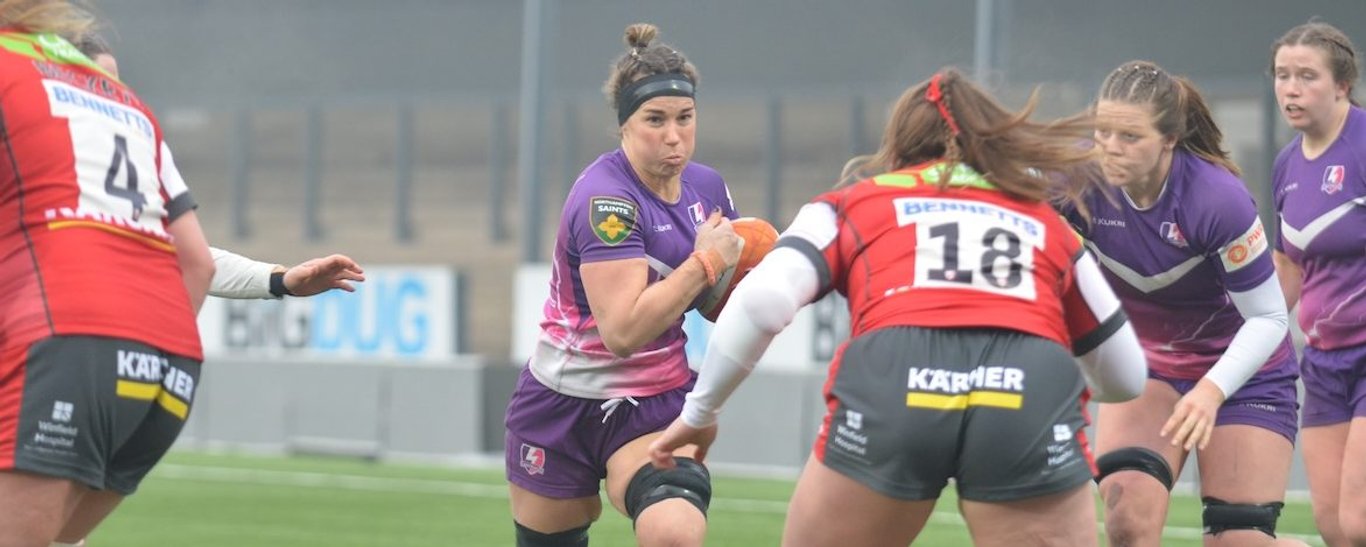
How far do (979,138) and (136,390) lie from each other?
1.94 metres

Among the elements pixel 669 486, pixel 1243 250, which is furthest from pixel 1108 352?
pixel 669 486

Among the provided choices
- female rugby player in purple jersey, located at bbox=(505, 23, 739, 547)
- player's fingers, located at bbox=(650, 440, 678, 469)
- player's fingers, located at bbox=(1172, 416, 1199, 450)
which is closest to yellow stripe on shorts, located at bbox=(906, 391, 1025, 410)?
player's fingers, located at bbox=(650, 440, 678, 469)

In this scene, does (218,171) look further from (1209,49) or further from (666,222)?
(666,222)

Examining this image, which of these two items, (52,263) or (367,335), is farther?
(367,335)

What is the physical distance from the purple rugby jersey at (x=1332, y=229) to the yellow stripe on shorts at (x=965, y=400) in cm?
267

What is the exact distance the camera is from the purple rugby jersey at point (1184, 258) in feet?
18.1

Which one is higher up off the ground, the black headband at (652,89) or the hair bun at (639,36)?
the hair bun at (639,36)

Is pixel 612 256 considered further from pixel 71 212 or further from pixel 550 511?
pixel 71 212

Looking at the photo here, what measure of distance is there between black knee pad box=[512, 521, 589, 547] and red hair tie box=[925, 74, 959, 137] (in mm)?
2089

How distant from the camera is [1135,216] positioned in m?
5.72

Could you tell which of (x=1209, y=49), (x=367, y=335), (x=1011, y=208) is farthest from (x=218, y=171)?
(x=1011, y=208)

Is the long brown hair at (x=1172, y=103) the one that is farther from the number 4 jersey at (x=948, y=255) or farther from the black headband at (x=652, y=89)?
the number 4 jersey at (x=948, y=255)

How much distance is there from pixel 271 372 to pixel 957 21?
7.44 meters

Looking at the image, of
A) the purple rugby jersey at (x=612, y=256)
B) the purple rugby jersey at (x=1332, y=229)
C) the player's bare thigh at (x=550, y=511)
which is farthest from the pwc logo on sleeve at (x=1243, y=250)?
the player's bare thigh at (x=550, y=511)
